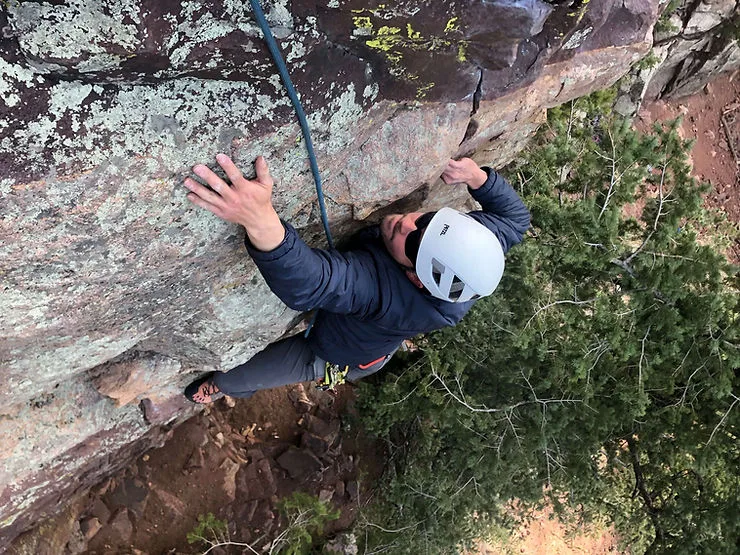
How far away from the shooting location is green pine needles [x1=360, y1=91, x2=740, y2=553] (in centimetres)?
512

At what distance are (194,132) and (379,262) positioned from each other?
1706 mm

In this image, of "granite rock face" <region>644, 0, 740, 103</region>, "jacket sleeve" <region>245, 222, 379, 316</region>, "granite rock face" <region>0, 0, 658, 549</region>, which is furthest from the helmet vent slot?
"granite rock face" <region>644, 0, 740, 103</region>

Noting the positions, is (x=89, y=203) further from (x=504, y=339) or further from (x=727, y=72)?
(x=727, y=72)

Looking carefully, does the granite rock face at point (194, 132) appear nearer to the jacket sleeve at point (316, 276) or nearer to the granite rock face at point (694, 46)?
the jacket sleeve at point (316, 276)

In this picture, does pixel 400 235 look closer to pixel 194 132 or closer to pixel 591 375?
pixel 194 132

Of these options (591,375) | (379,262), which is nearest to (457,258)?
(379,262)

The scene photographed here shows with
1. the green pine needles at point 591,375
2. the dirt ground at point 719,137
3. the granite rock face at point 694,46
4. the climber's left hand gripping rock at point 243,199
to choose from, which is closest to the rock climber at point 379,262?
the climber's left hand gripping rock at point 243,199

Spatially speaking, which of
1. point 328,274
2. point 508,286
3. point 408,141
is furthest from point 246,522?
point 408,141

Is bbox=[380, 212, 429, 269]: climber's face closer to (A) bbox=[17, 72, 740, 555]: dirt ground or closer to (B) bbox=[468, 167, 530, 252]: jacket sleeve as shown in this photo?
(B) bbox=[468, 167, 530, 252]: jacket sleeve

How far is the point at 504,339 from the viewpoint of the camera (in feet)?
21.2

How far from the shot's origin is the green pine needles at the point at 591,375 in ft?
16.8

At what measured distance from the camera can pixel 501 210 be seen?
14.2ft

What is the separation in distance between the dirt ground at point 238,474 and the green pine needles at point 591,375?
2.43ft

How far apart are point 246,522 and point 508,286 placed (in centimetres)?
470
